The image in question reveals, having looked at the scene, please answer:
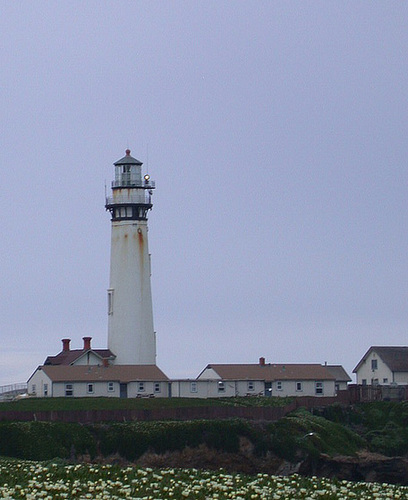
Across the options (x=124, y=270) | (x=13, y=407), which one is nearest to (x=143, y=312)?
(x=124, y=270)

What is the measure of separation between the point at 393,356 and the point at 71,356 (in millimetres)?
21728

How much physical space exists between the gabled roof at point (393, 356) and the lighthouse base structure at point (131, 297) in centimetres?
1610

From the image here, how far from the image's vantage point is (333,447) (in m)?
67.4

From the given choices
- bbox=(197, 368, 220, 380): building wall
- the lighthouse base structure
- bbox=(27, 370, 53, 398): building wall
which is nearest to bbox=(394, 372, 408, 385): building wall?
bbox=(197, 368, 220, 380): building wall

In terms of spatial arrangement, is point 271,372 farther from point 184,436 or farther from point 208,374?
point 184,436

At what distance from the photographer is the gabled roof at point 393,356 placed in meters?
88.6

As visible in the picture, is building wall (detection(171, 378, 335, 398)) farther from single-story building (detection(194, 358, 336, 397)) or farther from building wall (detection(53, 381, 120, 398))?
building wall (detection(53, 381, 120, 398))

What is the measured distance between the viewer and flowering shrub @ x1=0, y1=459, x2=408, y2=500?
3838 centimetres

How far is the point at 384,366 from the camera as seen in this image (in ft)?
293

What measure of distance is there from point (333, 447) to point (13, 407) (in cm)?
1714

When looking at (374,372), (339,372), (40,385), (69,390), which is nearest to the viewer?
(69,390)

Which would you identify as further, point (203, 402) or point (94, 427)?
point (203, 402)

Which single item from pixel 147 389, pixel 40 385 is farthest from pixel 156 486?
pixel 40 385

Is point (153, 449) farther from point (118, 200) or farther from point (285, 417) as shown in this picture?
point (118, 200)
